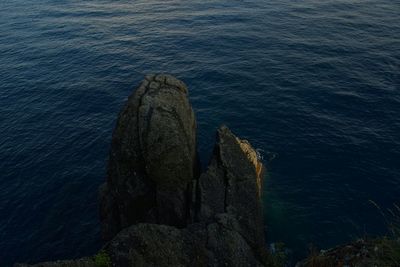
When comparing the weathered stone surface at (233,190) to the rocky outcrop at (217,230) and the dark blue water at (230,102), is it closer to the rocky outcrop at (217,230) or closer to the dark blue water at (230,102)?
the rocky outcrop at (217,230)

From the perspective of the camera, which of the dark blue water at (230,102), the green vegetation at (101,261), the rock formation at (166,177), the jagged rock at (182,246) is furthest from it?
the dark blue water at (230,102)

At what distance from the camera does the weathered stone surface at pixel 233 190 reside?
99.7ft

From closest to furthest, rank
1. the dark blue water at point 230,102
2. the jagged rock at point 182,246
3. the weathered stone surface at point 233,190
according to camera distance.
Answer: the jagged rock at point 182,246
the weathered stone surface at point 233,190
the dark blue water at point 230,102

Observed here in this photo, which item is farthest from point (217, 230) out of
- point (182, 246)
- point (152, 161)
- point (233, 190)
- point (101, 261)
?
point (101, 261)

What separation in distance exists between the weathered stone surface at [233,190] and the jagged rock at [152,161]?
1873mm

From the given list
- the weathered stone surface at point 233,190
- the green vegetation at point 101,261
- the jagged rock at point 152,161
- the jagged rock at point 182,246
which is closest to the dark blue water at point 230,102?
the weathered stone surface at point 233,190

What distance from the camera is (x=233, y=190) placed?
32719mm

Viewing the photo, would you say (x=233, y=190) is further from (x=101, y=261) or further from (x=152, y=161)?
(x=101, y=261)

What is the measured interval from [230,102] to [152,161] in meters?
27.6

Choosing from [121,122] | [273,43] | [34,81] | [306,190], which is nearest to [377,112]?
[306,190]

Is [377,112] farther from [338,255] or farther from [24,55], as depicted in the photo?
[24,55]

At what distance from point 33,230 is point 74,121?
20.8 meters

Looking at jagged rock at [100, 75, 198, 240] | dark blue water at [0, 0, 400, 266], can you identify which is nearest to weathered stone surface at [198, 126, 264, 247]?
jagged rock at [100, 75, 198, 240]

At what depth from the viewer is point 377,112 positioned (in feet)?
165
